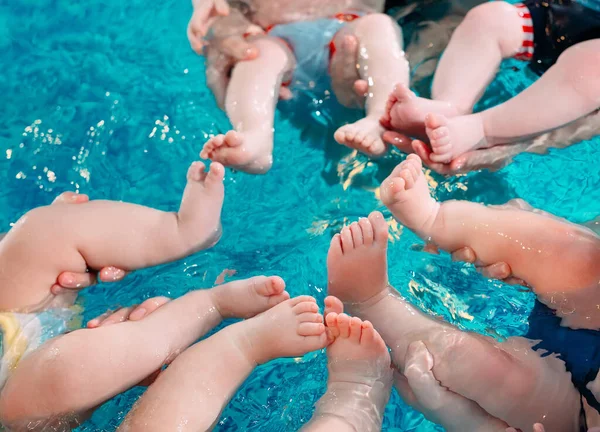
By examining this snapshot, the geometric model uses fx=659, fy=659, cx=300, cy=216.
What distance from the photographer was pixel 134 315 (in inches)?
43.9

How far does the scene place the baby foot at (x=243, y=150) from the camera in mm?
1243

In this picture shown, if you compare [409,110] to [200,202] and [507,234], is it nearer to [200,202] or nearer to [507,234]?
[507,234]

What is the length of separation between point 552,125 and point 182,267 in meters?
0.79

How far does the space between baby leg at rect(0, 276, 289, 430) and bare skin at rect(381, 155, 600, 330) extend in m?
A: 0.28

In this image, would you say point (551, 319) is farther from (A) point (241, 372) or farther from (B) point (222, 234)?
(B) point (222, 234)

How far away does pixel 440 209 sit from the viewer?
1.18 metres

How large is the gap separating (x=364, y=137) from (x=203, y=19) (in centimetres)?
53

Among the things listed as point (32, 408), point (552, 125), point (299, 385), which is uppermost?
point (552, 125)

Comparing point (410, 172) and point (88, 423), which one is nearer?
point (88, 423)

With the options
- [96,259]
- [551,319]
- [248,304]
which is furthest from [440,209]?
[96,259]

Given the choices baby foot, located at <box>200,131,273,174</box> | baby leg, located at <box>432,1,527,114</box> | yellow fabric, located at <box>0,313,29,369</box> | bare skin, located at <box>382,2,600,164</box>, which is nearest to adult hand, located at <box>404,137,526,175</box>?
bare skin, located at <box>382,2,600,164</box>

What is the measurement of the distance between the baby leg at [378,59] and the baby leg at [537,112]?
0.15m

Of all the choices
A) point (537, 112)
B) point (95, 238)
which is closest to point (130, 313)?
point (95, 238)

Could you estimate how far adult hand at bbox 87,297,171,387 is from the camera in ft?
3.53
